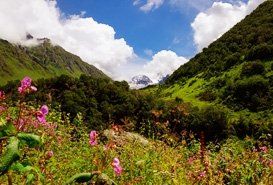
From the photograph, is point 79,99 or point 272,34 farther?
point 272,34

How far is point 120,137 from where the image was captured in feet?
37.9

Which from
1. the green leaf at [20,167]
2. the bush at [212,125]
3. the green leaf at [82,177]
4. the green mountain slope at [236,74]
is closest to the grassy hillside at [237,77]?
the green mountain slope at [236,74]

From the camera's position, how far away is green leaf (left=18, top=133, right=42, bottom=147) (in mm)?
2676

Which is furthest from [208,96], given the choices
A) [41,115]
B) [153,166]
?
[41,115]

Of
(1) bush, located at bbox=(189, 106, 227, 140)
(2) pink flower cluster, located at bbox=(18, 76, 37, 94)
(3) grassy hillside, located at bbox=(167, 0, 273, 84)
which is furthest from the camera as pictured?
(3) grassy hillside, located at bbox=(167, 0, 273, 84)

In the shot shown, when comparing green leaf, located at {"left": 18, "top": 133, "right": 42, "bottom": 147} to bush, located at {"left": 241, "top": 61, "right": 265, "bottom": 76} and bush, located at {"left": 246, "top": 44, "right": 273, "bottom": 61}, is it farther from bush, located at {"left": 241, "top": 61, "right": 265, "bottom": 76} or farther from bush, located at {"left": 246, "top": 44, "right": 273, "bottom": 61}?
bush, located at {"left": 246, "top": 44, "right": 273, "bottom": 61}

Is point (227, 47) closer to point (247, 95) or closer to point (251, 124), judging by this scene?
point (247, 95)

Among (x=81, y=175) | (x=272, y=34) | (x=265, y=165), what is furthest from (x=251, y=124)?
(x=81, y=175)

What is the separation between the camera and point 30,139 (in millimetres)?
2705

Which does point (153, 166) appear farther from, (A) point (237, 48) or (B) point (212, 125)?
(A) point (237, 48)

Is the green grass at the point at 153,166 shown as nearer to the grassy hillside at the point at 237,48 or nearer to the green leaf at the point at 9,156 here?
the green leaf at the point at 9,156

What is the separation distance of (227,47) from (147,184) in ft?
475

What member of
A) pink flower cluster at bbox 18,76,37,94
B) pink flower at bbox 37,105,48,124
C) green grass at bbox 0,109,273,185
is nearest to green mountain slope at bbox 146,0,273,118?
green grass at bbox 0,109,273,185

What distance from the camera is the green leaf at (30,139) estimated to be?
2676mm
